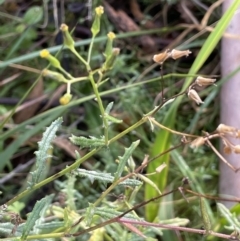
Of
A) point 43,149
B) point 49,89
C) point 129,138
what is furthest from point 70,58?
point 43,149

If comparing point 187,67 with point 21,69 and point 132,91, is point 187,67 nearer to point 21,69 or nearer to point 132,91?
point 132,91

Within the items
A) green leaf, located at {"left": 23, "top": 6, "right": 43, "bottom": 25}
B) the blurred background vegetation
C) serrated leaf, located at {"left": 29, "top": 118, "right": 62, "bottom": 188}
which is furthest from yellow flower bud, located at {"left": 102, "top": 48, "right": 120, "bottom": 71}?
green leaf, located at {"left": 23, "top": 6, "right": 43, "bottom": 25}

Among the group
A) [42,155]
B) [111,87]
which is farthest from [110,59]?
[111,87]

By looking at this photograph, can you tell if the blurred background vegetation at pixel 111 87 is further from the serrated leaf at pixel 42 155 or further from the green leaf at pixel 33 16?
the serrated leaf at pixel 42 155

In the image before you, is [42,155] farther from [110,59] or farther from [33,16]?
[33,16]

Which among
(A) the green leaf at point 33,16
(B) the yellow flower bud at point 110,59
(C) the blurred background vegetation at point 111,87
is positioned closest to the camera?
(B) the yellow flower bud at point 110,59

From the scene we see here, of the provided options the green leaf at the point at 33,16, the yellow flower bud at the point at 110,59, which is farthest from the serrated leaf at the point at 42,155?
the green leaf at the point at 33,16

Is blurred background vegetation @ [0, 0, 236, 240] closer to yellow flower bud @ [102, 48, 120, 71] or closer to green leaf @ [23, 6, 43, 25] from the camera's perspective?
green leaf @ [23, 6, 43, 25]

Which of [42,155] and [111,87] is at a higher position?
[42,155]
